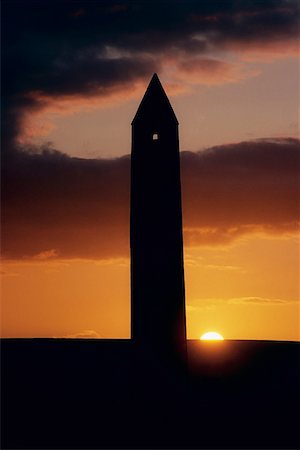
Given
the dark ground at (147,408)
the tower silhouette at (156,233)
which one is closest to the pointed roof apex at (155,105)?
the tower silhouette at (156,233)

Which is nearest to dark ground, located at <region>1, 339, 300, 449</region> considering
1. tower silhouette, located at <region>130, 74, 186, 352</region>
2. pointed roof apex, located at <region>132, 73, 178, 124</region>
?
tower silhouette, located at <region>130, 74, 186, 352</region>

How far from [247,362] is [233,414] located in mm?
14845

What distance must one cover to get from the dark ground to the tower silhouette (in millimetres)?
974

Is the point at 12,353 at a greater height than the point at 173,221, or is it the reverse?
the point at 173,221

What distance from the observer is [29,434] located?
17.1m

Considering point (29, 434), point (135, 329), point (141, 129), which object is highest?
point (141, 129)

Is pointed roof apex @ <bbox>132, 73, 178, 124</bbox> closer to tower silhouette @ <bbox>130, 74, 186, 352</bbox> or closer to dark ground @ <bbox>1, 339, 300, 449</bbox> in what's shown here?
tower silhouette @ <bbox>130, 74, 186, 352</bbox>

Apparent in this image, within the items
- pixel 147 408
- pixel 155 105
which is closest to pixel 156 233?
pixel 155 105

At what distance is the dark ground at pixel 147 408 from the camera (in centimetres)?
1631

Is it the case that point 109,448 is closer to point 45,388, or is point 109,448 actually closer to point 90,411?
point 90,411

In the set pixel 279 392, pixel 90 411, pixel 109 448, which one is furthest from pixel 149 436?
pixel 279 392

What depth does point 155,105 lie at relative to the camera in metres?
21.0

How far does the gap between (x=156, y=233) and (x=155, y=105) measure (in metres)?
4.67

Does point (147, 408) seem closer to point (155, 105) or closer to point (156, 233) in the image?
point (156, 233)
